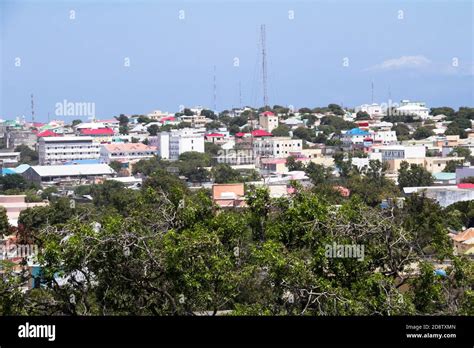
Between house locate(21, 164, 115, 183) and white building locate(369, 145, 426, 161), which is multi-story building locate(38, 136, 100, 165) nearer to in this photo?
house locate(21, 164, 115, 183)

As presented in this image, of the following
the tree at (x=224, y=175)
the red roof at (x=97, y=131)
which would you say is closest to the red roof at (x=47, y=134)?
the red roof at (x=97, y=131)

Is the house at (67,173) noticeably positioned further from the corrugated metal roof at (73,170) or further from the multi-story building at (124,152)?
the multi-story building at (124,152)

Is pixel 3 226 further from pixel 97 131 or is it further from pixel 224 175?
pixel 97 131

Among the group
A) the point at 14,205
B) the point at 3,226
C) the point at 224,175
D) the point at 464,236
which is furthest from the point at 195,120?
the point at 464,236

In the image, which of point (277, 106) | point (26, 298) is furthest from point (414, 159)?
point (26, 298)

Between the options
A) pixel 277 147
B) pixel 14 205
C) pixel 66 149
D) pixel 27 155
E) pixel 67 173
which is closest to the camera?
pixel 14 205
